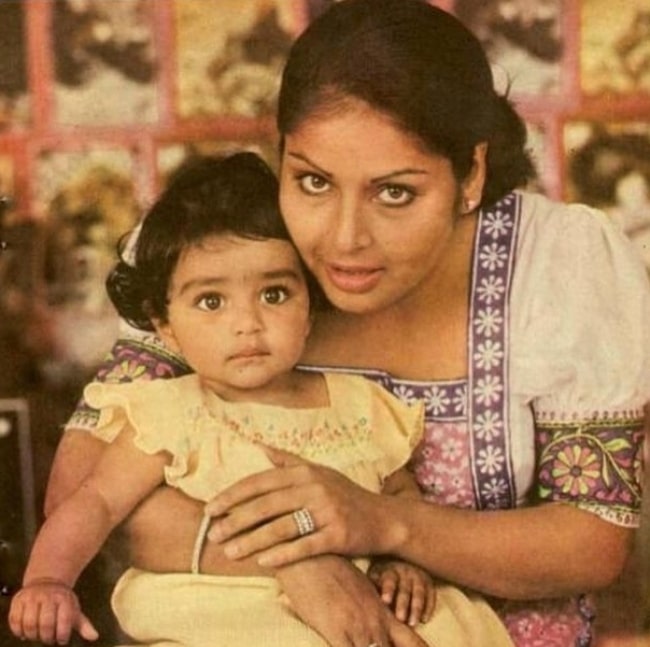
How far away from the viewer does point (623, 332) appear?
38.3 inches

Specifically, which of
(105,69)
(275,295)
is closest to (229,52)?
(105,69)

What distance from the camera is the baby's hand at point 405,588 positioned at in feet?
3.10

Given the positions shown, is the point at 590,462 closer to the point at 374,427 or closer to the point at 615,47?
the point at 374,427

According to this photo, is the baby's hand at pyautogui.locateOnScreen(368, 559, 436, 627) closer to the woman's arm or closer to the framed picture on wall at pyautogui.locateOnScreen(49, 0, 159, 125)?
the woman's arm

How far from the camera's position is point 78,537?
0.96 meters

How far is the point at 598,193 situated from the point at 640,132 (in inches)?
2.6

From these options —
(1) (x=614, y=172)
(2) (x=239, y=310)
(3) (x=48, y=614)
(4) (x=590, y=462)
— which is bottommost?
(3) (x=48, y=614)

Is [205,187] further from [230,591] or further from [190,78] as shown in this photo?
[230,591]

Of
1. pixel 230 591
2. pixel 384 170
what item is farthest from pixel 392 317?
pixel 230 591

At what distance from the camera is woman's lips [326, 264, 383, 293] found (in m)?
0.95

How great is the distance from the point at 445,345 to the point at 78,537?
33 centimetres

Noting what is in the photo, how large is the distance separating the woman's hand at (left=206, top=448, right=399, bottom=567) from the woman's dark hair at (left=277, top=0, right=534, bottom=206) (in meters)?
0.26

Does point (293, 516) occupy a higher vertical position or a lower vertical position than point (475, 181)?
lower

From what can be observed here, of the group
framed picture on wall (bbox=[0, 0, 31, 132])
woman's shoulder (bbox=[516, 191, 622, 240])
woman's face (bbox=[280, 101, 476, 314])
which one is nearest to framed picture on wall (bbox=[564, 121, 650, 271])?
woman's shoulder (bbox=[516, 191, 622, 240])
